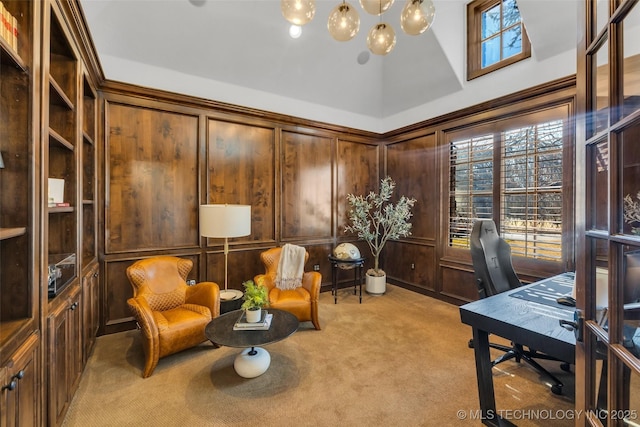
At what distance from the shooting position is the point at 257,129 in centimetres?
397

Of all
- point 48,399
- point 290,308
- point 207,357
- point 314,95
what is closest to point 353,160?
point 314,95

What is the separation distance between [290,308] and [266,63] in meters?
3.06

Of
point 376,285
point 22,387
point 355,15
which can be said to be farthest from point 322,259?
point 22,387

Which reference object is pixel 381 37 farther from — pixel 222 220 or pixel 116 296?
pixel 116 296

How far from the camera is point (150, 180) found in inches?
129

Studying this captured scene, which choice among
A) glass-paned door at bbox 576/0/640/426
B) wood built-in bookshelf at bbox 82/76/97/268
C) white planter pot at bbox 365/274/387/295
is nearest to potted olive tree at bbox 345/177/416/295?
white planter pot at bbox 365/274/387/295

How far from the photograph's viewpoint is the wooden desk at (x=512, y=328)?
1.39 meters

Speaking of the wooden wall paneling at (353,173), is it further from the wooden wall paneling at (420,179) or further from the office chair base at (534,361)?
the office chair base at (534,361)

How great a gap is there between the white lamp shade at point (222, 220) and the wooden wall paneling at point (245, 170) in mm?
752

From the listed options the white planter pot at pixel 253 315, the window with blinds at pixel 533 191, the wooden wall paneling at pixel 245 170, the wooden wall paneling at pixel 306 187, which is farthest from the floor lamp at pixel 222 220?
the window with blinds at pixel 533 191

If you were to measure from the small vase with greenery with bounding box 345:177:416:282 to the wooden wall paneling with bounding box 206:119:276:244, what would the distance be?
55.9 inches

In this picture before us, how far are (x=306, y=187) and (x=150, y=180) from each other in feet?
6.83

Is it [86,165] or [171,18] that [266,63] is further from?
[86,165]

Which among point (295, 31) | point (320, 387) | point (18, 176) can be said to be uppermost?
point (295, 31)
